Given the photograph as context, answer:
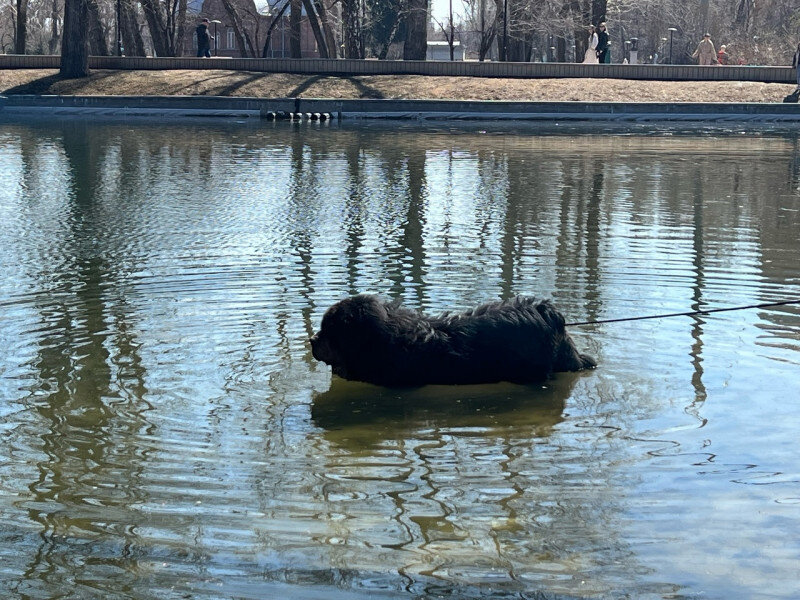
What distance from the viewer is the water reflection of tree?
4.66 metres

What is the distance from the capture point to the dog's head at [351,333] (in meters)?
6.45

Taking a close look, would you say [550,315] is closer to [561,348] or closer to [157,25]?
[561,348]

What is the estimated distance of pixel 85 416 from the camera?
6.24m

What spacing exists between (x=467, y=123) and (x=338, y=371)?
2328 centimetres

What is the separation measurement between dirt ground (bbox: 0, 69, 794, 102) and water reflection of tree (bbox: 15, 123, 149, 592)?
2417 cm

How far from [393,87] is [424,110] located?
11.9 feet

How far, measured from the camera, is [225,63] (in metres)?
37.6

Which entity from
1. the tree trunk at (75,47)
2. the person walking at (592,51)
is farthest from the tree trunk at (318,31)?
the person walking at (592,51)

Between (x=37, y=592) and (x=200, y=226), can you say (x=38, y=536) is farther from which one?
(x=200, y=226)

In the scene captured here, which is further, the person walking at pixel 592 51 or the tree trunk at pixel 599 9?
the tree trunk at pixel 599 9

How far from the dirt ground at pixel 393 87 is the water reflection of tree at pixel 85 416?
79.3 ft

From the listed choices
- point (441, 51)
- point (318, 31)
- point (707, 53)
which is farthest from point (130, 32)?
point (441, 51)

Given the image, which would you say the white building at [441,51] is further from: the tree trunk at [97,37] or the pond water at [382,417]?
the pond water at [382,417]

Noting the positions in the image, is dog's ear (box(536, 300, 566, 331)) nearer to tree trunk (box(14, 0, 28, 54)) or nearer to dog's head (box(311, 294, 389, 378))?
dog's head (box(311, 294, 389, 378))
